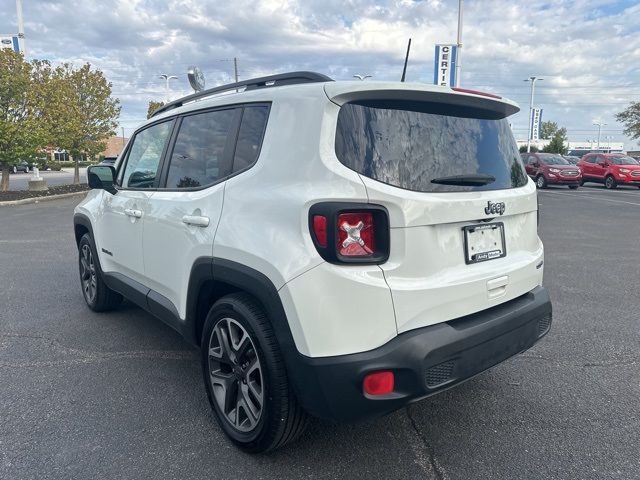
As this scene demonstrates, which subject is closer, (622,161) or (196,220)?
(196,220)

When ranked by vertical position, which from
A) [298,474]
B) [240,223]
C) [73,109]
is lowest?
[298,474]

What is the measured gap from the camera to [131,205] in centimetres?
365

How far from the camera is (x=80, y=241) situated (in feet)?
16.4

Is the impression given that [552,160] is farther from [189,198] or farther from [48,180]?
[48,180]

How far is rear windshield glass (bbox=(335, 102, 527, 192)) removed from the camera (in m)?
2.17

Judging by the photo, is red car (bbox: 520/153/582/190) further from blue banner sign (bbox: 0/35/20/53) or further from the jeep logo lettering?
blue banner sign (bbox: 0/35/20/53)

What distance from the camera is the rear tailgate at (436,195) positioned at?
2123mm

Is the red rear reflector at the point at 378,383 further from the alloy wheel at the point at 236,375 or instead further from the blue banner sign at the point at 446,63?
the blue banner sign at the point at 446,63

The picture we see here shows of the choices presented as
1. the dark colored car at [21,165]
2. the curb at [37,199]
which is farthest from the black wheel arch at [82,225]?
the dark colored car at [21,165]

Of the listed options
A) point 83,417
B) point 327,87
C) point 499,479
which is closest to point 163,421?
point 83,417

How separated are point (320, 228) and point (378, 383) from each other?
714 millimetres

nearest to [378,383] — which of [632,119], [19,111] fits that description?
[19,111]

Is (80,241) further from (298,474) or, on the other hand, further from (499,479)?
(499,479)

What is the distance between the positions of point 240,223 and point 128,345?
7.15ft
